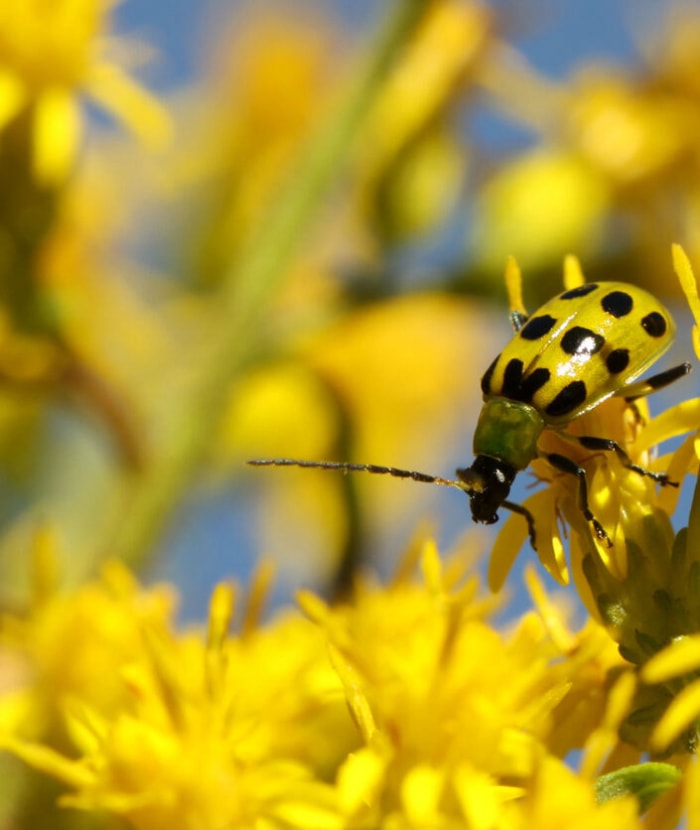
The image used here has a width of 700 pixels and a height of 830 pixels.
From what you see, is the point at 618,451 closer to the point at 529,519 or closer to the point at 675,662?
the point at 529,519

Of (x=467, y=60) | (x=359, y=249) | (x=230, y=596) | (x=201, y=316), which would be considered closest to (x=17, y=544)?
(x=201, y=316)

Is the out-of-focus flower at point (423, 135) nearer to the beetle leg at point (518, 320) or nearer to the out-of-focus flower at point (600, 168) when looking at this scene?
the out-of-focus flower at point (600, 168)

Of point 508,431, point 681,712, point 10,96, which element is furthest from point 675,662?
point 10,96

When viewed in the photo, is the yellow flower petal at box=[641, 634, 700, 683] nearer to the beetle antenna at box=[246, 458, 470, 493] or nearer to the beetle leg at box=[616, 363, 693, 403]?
the beetle leg at box=[616, 363, 693, 403]

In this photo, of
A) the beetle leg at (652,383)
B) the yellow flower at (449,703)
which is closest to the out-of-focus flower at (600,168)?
the beetle leg at (652,383)

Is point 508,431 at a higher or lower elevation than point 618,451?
higher

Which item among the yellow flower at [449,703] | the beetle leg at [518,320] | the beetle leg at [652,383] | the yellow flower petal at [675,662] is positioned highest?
the beetle leg at [518,320]

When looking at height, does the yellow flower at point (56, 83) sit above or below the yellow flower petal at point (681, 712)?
above

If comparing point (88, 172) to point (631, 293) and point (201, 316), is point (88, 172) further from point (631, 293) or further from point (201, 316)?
point (631, 293)
